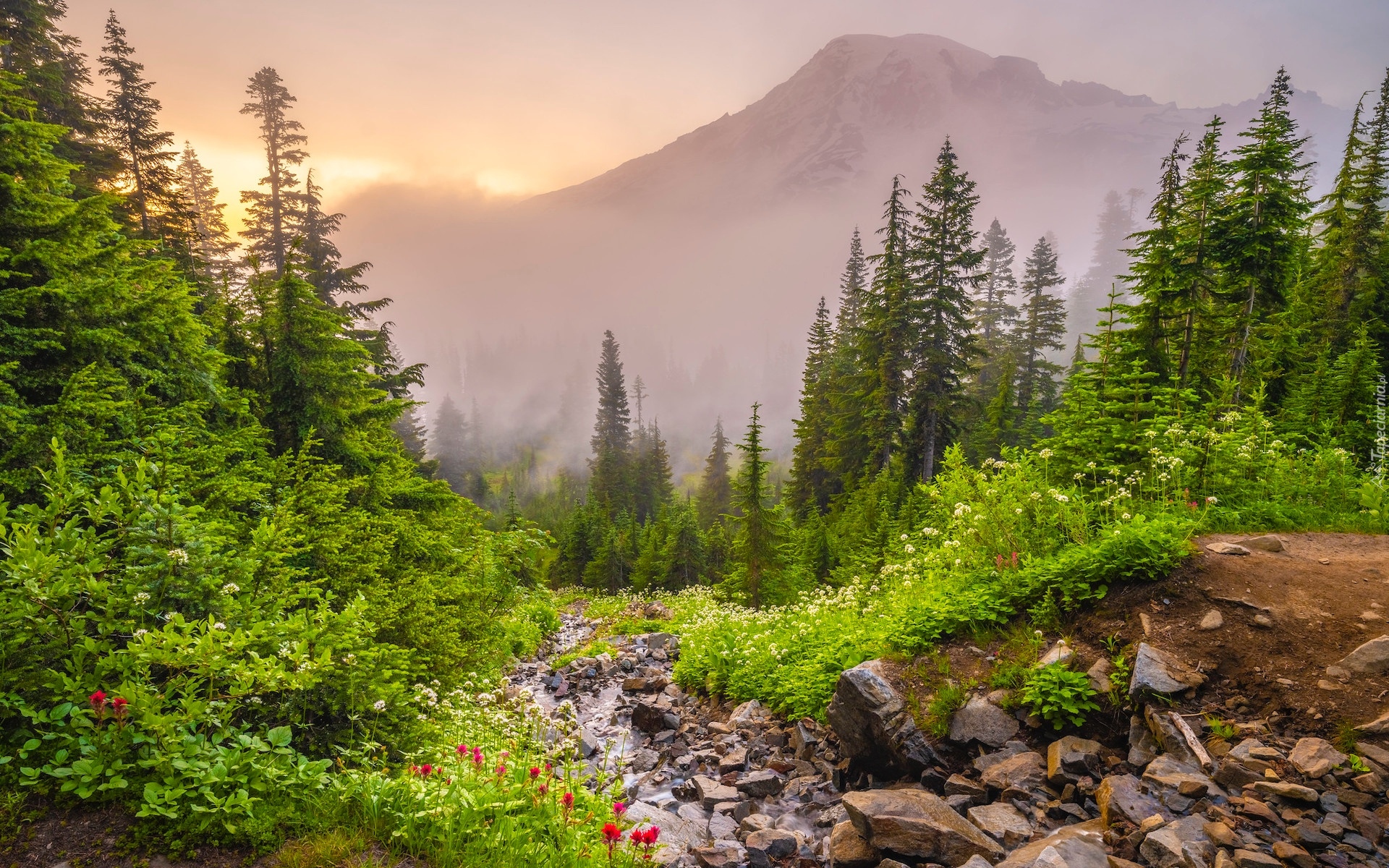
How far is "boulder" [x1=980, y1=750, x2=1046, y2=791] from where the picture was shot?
5.41m

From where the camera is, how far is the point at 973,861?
14.4ft

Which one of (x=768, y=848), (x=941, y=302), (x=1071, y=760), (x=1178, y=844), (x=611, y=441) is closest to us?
(x=1178, y=844)

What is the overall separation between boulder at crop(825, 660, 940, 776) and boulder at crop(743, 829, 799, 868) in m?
1.54

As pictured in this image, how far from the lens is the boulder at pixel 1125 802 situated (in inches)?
177

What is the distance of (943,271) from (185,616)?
28214 millimetres

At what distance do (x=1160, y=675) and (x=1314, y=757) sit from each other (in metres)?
1.15

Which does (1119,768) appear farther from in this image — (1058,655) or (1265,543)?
(1265,543)

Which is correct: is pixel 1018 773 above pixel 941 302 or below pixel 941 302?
below

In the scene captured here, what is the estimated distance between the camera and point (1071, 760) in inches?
211

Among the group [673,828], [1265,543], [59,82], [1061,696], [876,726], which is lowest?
[673,828]

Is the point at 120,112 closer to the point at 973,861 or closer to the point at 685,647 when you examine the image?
the point at 685,647

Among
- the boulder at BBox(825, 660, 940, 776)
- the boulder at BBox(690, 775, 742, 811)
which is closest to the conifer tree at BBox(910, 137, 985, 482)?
the boulder at BBox(825, 660, 940, 776)

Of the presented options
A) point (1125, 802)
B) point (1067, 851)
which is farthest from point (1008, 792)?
point (1067, 851)

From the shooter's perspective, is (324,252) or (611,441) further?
(611,441)
